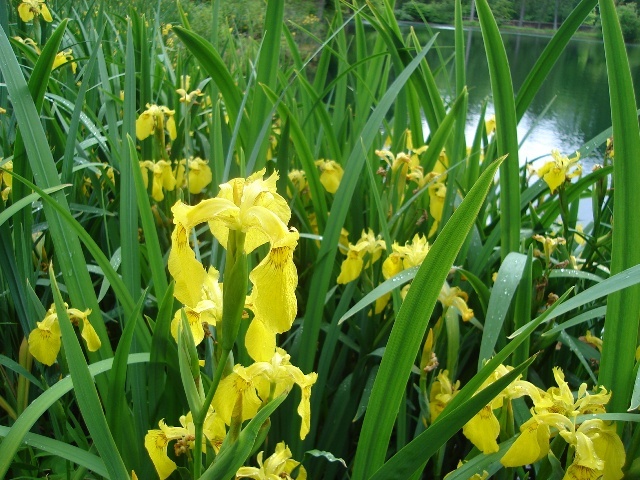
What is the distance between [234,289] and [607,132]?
45.4 inches

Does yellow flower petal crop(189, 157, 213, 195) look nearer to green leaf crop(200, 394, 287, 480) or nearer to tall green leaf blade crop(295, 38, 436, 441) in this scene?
tall green leaf blade crop(295, 38, 436, 441)

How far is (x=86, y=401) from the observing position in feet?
2.10

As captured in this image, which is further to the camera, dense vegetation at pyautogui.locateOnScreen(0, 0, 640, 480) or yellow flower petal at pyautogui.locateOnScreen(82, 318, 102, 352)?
yellow flower petal at pyautogui.locateOnScreen(82, 318, 102, 352)

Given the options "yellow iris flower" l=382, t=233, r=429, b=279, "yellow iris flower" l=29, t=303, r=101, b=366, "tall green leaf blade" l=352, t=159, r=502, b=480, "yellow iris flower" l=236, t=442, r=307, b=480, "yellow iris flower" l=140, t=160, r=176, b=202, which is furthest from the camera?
"yellow iris flower" l=140, t=160, r=176, b=202

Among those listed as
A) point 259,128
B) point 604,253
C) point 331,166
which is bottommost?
point 604,253

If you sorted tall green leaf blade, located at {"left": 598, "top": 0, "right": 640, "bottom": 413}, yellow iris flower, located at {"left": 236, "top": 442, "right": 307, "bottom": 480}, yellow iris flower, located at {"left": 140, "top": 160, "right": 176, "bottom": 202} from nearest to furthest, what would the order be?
yellow iris flower, located at {"left": 236, "top": 442, "right": 307, "bottom": 480}
tall green leaf blade, located at {"left": 598, "top": 0, "right": 640, "bottom": 413}
yellow iris flower, located at {"left": 140, "top": 160, "right": 176, "bottom": 202}

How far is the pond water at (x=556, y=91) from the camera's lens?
5703 mm

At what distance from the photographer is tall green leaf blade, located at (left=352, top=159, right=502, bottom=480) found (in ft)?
1.97

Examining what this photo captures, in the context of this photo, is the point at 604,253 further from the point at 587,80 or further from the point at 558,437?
the point at 587,80

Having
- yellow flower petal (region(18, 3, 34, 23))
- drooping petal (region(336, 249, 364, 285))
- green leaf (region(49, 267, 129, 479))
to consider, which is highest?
yellow flower petal (region(18, 3, 34, 23))

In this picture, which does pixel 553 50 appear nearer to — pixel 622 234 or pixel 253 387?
pixel 622 234

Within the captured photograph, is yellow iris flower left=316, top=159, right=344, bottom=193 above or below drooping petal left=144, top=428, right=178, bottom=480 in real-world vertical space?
above

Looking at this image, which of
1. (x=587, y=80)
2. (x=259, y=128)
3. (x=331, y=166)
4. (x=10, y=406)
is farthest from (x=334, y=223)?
(x=587, y=80)

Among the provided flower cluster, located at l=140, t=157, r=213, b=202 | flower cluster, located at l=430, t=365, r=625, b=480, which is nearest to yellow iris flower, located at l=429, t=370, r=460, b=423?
flower cluster, located at l=430, t=365, r=625, b=480
